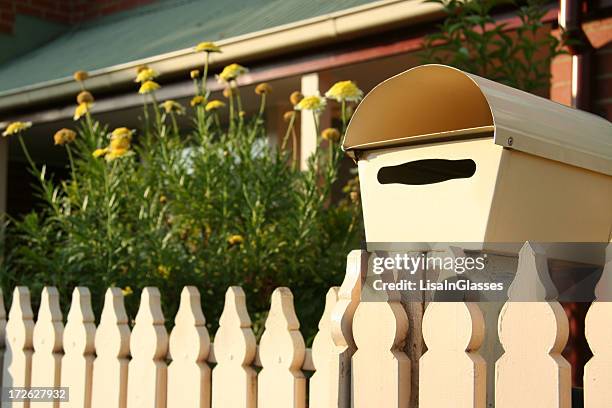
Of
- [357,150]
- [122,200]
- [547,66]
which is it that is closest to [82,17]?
[122,200]

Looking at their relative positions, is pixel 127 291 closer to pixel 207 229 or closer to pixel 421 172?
pixel 207 229

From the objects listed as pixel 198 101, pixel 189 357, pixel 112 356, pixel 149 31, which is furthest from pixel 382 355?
pixel 149 31

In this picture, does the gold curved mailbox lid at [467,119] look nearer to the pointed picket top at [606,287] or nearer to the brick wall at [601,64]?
the pointed picket top at [606,287]

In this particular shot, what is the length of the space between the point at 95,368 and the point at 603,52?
2.54m

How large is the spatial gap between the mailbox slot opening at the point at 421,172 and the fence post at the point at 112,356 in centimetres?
111

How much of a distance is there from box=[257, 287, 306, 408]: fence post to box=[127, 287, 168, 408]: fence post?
1.46ft

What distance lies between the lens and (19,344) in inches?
138

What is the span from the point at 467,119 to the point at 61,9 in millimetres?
8158

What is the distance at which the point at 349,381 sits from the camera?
205 cm

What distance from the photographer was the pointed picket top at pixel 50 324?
3311mm

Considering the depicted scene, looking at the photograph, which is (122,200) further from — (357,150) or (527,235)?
(527,235)

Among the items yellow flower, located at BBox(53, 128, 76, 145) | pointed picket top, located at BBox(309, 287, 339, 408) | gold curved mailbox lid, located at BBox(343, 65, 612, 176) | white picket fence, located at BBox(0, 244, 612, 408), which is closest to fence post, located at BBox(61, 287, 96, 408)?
white picket fence, located at BBox(0, 244, 612, 408)

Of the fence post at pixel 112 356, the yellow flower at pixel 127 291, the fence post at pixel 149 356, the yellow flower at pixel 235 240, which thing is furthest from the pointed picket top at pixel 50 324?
the yellow flower at pixel 235 240

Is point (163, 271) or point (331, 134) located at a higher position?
point (331, 134)
